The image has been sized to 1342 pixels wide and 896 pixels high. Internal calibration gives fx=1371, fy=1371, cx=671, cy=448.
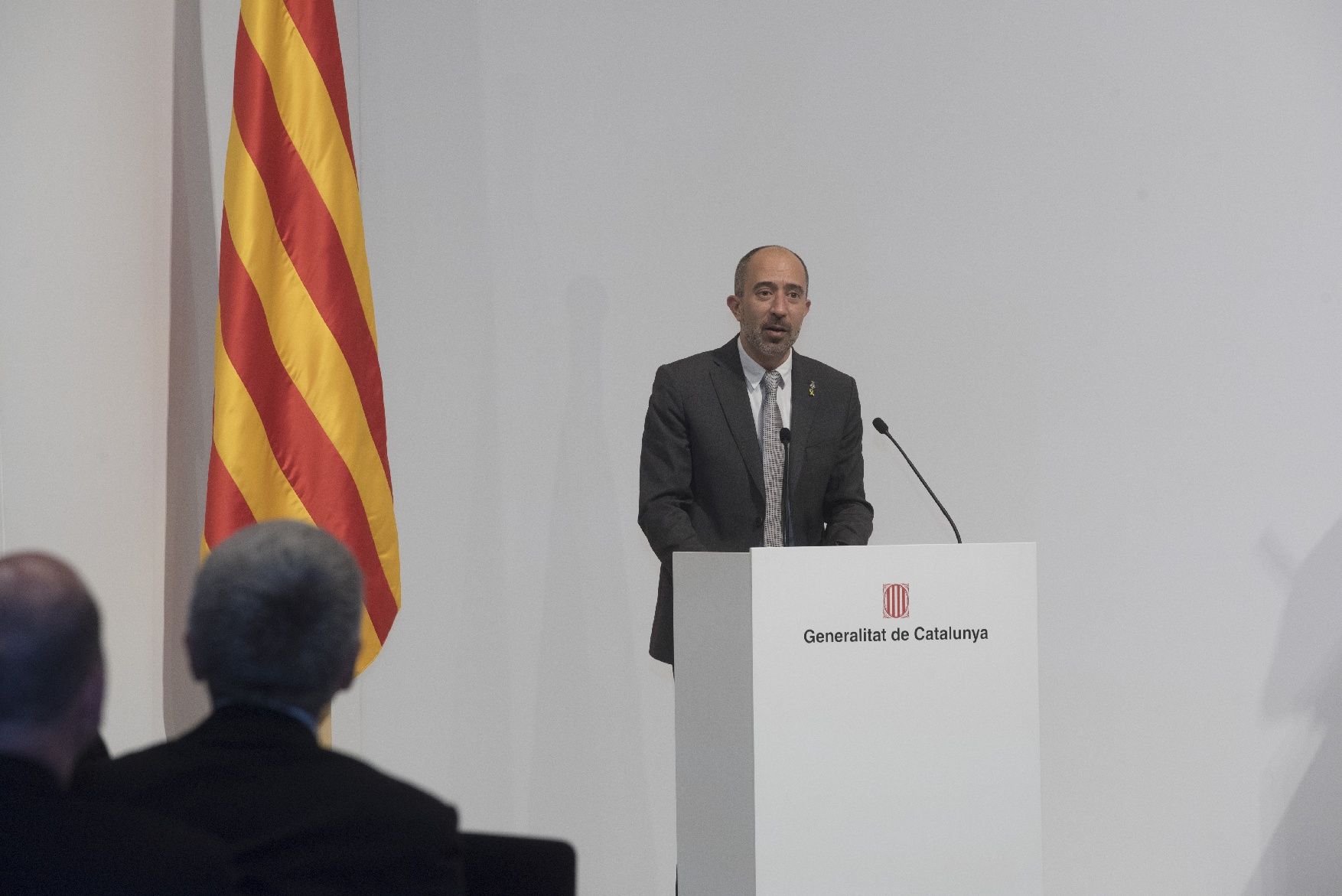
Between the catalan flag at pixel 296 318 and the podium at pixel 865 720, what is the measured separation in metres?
1.02

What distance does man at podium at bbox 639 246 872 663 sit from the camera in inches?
139

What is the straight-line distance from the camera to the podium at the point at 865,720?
284 centimetres

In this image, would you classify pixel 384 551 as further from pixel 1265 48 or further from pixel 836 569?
pixel 1265 48

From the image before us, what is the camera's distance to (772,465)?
3557mm

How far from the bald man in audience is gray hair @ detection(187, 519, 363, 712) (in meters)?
0.12

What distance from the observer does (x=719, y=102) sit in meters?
4.68

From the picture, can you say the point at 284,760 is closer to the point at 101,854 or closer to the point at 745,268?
the point at 101,854

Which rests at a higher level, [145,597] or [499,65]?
[499,65]

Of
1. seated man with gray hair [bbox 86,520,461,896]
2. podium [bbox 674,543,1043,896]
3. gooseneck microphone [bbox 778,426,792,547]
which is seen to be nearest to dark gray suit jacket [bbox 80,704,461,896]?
seated man with gray hair [bbox 86,520,461,896]

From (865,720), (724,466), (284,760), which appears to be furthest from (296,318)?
(284,760)

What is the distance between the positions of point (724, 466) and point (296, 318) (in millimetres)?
1153

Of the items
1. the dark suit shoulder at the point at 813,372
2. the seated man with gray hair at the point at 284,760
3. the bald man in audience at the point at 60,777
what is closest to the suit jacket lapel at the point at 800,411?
the dark suit shoulder at the point at 813,372

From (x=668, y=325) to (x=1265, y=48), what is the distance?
7.42 feet

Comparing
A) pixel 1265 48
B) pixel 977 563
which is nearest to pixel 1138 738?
pixel 977 563
